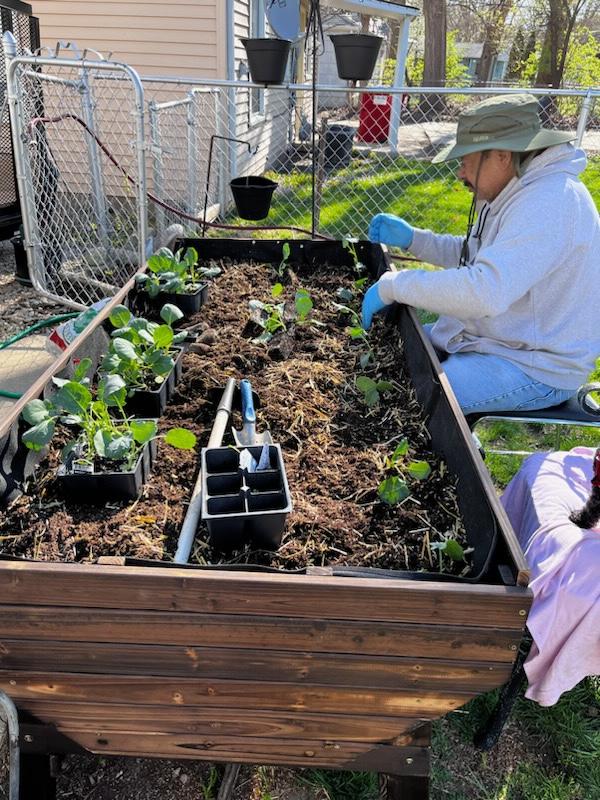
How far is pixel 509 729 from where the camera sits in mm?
1887

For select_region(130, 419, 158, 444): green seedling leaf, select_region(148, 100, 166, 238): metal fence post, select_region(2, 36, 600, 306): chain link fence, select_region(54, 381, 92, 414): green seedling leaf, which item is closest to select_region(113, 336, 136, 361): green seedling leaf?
select_region(54, 381, 92, 414): green seedling leaf

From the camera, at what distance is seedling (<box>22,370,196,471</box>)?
156cm

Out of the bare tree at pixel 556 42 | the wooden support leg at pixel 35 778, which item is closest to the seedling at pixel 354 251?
the wooden support leg at pixel 35 778

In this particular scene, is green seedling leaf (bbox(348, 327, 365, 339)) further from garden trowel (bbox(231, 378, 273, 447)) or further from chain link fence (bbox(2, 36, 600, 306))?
chain link fence (bbox(2, 36, 600, 306))

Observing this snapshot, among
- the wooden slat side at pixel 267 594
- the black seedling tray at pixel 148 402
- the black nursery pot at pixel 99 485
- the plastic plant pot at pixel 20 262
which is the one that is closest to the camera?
the wooden slat side at pixel 267 594

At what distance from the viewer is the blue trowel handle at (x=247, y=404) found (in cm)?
185

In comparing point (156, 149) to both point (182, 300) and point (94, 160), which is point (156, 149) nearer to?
point (94, 160)

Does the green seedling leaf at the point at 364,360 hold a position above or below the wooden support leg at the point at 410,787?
above

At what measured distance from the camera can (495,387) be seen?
2.37 metres

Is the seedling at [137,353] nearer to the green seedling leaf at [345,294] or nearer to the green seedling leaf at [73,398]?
the green seedling leaf at [73,398]

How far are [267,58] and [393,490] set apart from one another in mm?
3387

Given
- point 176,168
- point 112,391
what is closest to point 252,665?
point 112,391

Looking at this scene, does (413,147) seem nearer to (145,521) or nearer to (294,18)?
(294,18)

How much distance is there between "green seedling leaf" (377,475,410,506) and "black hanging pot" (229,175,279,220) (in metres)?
2.68
